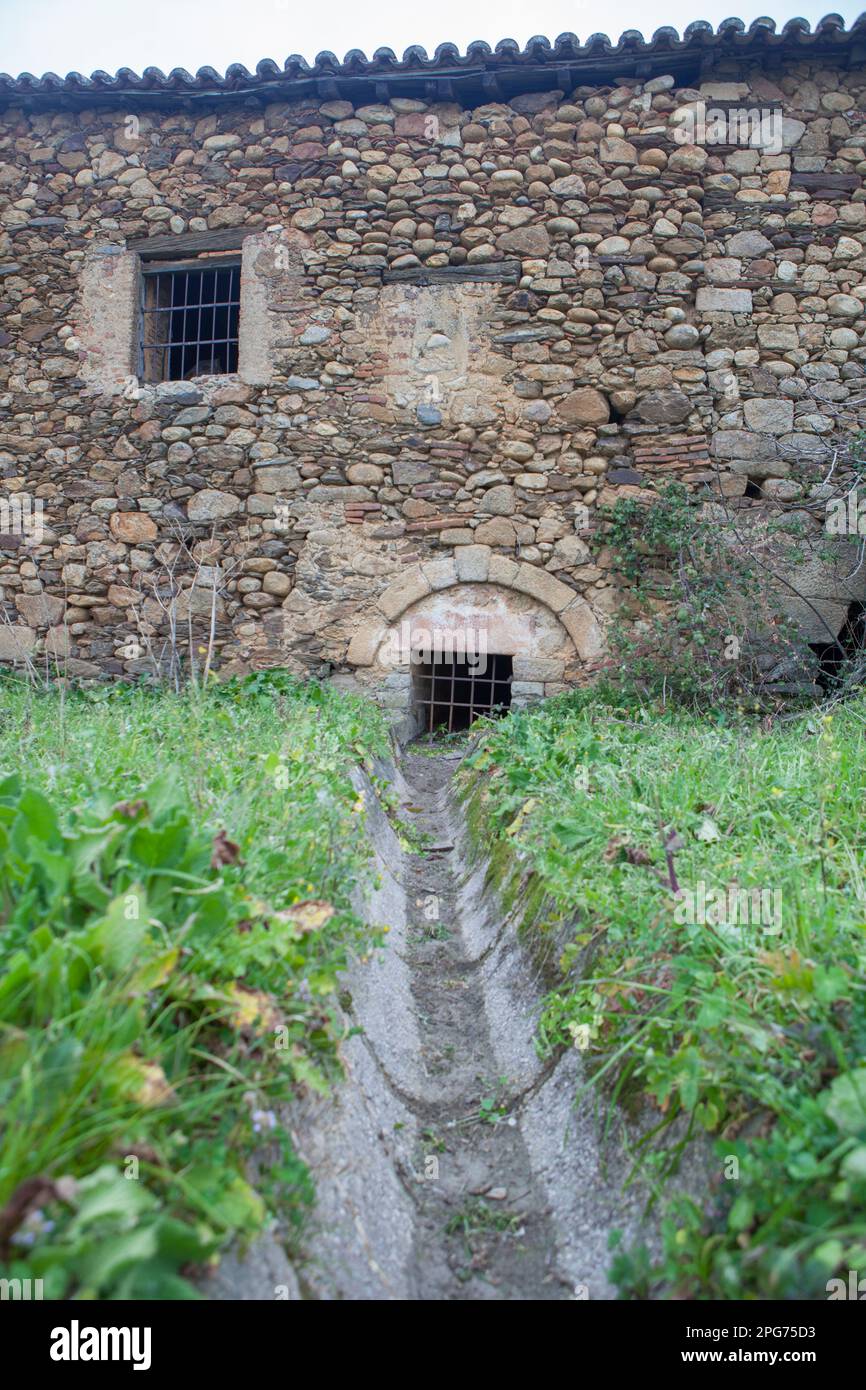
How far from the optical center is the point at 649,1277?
1.52 metres

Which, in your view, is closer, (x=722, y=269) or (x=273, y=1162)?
(x=273, y=1162)

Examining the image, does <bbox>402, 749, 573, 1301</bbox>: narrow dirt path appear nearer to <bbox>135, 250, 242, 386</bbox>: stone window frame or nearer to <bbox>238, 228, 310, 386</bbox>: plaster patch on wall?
<bbox>238, 228, 310, 386</bbox>: plaster patch on wall

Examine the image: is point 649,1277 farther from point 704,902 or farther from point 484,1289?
point 704,902

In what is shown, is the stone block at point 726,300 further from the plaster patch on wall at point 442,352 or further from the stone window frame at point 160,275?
the stone window frame at point 160,275

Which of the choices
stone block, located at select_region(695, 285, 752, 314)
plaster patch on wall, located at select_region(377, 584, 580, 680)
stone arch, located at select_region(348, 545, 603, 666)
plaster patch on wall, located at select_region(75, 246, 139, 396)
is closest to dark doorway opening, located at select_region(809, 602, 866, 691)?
stone arch, located at select_region(348, 545, 603, 666)

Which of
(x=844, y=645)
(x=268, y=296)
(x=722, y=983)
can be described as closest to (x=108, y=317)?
(x=268, y=296)

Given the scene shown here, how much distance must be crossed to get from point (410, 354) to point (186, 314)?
2.09m

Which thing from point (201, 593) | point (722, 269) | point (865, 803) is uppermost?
point (722, 269)

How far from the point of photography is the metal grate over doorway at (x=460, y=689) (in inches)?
281

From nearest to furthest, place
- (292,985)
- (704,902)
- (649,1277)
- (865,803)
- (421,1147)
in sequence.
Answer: (649,1277), (292,985), (704,902), (421,1147), (865,803)

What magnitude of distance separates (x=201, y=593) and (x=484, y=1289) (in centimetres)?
581

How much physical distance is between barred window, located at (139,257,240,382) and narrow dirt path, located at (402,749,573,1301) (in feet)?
18.1
